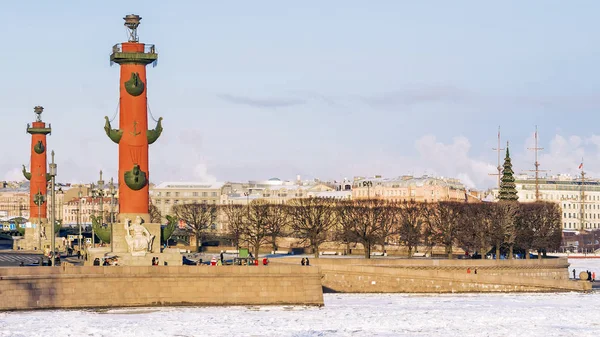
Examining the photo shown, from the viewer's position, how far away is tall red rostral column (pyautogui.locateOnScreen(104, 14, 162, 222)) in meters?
55.7

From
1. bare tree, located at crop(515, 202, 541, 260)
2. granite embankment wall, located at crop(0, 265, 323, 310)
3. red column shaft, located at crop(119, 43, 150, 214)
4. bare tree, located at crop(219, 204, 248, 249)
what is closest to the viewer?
granite embankment wall, located at crop(0, 265, 323, 310)

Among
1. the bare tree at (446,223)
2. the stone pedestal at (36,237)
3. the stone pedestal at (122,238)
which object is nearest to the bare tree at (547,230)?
the bare tree at (446,223)

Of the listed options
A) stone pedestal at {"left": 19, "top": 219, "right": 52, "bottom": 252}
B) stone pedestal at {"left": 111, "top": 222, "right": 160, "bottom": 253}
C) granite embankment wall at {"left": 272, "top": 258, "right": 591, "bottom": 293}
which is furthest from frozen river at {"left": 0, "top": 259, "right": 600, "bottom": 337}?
stone pedestal at {"left": 19, "top": 219, "right": 52, "bottom": 252}

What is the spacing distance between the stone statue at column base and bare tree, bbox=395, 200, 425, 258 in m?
43.9

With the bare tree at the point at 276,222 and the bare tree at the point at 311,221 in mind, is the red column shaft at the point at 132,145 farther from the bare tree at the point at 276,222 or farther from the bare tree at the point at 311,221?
the bare tree at the point at 276,222

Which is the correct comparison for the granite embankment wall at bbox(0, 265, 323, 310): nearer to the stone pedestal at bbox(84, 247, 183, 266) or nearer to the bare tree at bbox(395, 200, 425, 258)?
the stone pedestal at bbox(84, 247, 183, 266)

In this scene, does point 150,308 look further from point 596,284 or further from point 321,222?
point 321,222

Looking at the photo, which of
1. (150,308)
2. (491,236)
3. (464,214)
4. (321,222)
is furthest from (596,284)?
(150,308)

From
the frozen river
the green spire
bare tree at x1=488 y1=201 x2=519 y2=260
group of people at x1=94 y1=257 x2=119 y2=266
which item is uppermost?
the green spire

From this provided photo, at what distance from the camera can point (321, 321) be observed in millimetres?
47906

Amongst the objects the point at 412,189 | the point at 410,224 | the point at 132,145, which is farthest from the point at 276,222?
Result: the point at 412,189

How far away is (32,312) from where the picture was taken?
157 feet

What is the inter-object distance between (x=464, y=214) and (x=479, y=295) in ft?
113

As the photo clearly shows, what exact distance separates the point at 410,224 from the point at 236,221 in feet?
74.2
